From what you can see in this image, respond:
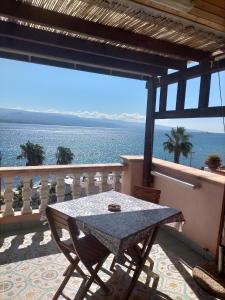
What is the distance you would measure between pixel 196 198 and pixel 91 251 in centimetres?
178

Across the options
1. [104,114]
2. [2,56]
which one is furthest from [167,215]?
[104,114]

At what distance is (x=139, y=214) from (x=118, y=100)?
94789 millimetres

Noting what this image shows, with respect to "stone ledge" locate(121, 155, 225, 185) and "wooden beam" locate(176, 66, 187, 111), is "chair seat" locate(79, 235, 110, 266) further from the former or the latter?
→ "wooden beam" locate(176, 66, 187, 111)

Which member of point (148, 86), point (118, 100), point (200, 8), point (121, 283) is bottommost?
point (121, 283)

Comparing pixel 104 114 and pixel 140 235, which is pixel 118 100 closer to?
pixel 104 114

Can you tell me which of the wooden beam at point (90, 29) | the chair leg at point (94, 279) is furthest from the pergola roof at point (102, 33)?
the chair leg at point (94, 279)

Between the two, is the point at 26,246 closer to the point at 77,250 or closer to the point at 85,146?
the point at 77,250

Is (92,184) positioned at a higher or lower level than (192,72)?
lower

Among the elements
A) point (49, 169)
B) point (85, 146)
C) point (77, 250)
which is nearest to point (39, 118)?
point (85, 146)

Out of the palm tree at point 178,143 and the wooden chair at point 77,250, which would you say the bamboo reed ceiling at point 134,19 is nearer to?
the wooden chair at point 77,250

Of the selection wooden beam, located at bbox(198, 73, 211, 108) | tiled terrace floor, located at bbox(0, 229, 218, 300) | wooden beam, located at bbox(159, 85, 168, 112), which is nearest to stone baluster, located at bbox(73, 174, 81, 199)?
tiled terrace floor, located at bbox(0, 229, 218, 300)

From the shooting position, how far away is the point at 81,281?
99.3 inches

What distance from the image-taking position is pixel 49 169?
365 centimetres

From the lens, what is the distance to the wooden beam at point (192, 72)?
2.88m
